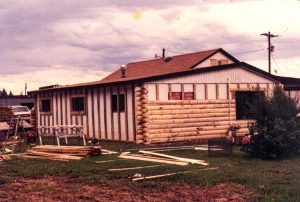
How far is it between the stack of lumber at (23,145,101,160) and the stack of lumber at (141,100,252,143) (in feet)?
18.1

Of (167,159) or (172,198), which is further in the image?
(167,159)

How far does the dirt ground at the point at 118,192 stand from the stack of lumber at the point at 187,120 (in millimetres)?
10492

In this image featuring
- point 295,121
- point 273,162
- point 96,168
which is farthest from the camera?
point 295,121

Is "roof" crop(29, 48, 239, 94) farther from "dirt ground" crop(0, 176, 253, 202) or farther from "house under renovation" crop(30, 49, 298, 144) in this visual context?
"dirt ground" crop(0, 176, 253, 202)

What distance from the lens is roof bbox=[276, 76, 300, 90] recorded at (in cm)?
3026

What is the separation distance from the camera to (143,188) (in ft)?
33.0

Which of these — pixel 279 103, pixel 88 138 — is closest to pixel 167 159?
pixel 279 103

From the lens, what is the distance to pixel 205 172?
11664 mm

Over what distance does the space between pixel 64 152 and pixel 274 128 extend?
282 inches

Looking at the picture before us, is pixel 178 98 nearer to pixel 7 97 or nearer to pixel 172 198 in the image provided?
pixel 172 198

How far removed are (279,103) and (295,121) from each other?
2.48 feet

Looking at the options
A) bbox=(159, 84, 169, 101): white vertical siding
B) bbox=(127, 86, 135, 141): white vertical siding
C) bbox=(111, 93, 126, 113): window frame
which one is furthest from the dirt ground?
bbox=(111, 93, 126, 113): window frame

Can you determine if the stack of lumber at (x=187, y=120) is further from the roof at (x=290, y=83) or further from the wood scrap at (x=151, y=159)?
the roof at (x=290, y=83)

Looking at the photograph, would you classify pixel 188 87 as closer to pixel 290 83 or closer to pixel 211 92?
pixel 211 92
